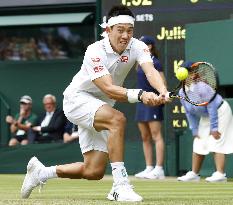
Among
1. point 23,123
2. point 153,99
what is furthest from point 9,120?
point 153,99

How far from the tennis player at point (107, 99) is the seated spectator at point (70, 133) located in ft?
20.7

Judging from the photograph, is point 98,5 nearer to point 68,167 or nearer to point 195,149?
point 195,149

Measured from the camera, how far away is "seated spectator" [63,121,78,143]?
15.4m

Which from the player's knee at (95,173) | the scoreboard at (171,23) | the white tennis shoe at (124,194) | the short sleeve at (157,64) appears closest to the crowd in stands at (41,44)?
the scoreboard at (171,23)

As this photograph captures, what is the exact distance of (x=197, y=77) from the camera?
29.3ft

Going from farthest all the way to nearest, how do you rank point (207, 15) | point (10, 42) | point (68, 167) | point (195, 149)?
point (10, 42) → point (207, 15) → point (195, 149) → point (68, 167)

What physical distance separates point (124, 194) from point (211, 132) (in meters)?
4.85

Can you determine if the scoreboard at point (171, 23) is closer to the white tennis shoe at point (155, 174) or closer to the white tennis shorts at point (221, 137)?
the white tennis shoe at point (155, 174)

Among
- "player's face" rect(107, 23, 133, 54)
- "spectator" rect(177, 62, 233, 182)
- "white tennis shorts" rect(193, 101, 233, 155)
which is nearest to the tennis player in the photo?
"player's face" rect(107, 23, 133, 54)

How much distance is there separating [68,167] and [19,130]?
291 inches

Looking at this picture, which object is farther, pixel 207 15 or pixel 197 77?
pixel 207 15

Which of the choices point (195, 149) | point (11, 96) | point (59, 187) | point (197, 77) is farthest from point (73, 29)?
point (197, 77)

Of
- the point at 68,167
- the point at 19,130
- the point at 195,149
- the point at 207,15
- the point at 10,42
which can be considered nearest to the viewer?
the point at 68,167

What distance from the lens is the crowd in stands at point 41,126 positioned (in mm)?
15500
